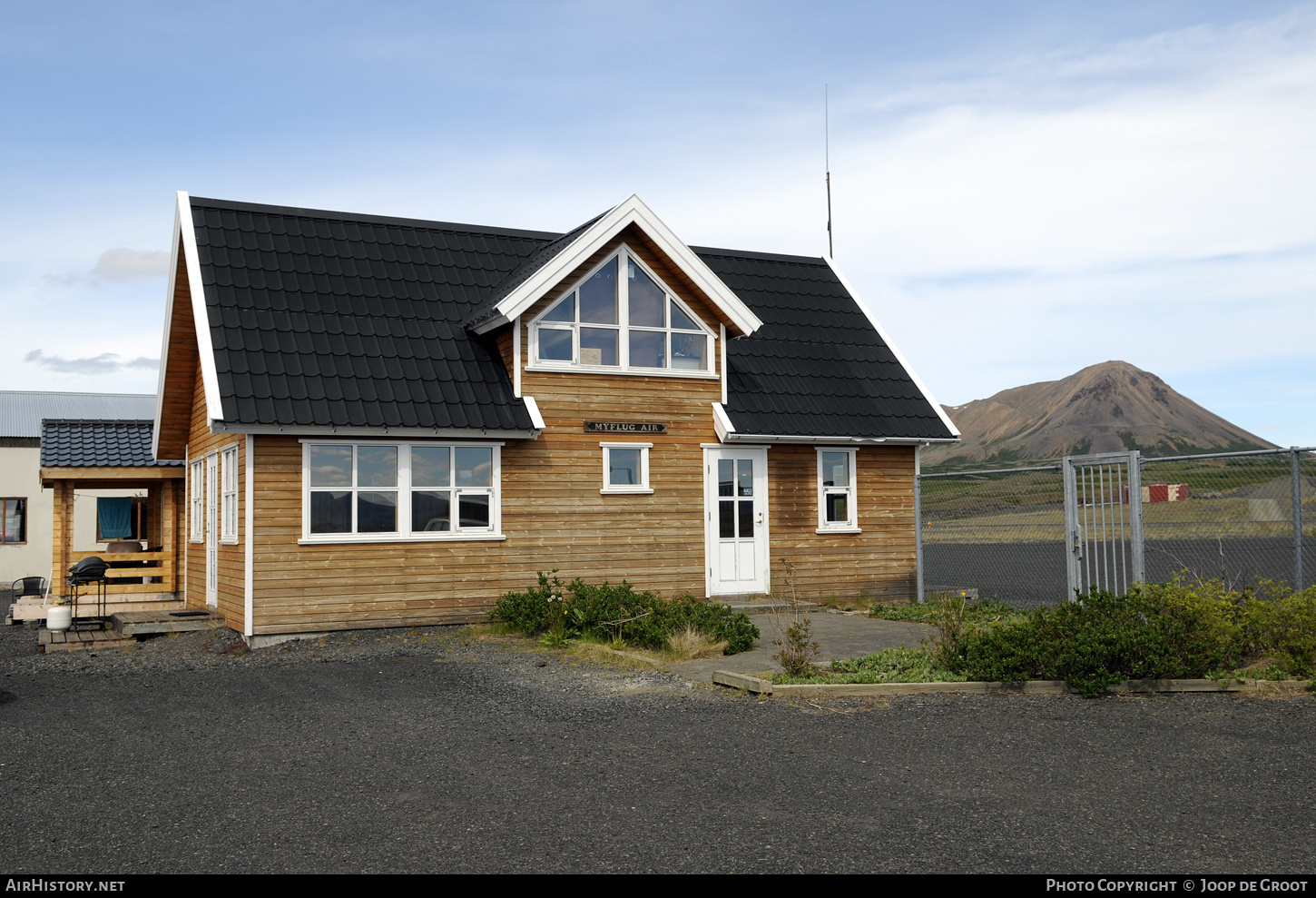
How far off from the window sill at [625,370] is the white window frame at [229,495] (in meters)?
4.51

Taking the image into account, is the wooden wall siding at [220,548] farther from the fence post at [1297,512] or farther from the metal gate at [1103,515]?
the fence post at [1297,512]

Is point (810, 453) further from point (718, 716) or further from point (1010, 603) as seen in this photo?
point (718, 716)

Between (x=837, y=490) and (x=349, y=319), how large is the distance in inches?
329

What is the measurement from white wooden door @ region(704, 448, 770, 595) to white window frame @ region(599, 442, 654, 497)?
3.37 feet

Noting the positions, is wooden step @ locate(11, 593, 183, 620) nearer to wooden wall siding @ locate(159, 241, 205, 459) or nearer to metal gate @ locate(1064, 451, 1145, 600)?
wooden wall siding @ locate(159, 241, 205, 459)

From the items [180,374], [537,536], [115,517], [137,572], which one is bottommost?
[137,572]

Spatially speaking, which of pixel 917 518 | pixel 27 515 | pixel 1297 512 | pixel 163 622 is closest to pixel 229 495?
pixel 163 622

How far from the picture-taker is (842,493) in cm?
1875

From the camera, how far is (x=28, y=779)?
24.3ft

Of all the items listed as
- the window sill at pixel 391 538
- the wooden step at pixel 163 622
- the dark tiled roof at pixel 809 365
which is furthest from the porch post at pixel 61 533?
the dark tiled roof at pixel 809 365

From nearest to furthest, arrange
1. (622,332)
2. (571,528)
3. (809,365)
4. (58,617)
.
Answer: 1. (58,617)
2. (571,528)
3. (622,332)
4. (809,365)

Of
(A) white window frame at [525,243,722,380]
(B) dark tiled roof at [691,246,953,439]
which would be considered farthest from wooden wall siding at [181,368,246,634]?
(B) dark tiled roof at [691,246,953,439]

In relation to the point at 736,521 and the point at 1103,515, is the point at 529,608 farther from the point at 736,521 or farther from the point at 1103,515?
the point at 1103,515

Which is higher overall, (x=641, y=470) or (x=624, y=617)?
(x=641, y=470)
